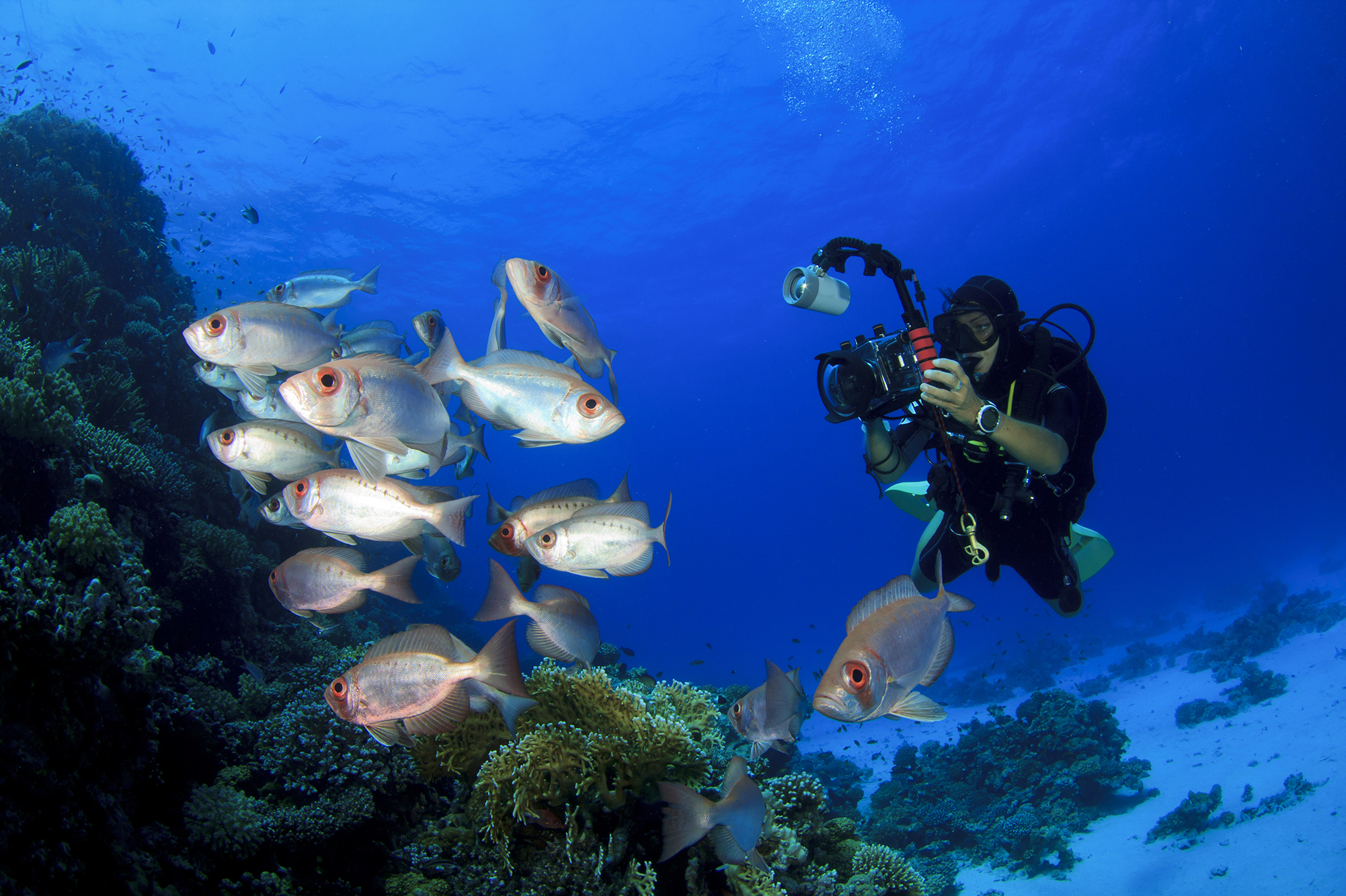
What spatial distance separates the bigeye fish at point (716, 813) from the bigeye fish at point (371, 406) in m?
2.09

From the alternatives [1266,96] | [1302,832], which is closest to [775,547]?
[1266,96]

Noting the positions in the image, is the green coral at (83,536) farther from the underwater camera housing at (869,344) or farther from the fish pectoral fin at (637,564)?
the underwater camera housing at (869,344)

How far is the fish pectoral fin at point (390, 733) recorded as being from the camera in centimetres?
262

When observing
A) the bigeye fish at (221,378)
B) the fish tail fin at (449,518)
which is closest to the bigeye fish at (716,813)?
the fish tail fin at (449,518)

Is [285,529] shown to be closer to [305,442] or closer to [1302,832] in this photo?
[305,442]

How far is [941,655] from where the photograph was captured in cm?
244

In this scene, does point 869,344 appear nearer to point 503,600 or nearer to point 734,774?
point 734,774

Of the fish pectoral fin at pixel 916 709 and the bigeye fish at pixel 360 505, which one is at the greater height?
the bigeye fish at pixel 360 505

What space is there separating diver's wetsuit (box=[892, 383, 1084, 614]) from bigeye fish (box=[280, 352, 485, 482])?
376 cm

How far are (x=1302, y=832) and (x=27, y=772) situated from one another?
1444cm

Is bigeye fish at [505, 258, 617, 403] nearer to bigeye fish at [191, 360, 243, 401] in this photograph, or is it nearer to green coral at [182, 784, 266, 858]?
bigeye fish at [191, 360, 243, 401]

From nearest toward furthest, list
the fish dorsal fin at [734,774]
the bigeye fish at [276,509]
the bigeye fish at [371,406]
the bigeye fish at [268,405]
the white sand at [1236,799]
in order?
the bigeye fish at [371,406], the fish dorsal fin at [734,774], the bigeye fish at [276,509], the bigeye fish at [268,405], the white sand at [1236,799]

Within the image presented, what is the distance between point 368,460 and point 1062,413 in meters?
4.85

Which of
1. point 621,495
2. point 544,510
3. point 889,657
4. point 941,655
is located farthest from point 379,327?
point 941,655
